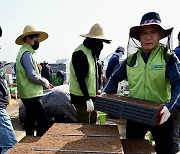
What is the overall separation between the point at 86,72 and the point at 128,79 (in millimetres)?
945

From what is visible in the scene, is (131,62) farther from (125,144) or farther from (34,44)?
(34,44)

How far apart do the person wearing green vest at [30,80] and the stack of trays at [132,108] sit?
5.70ft

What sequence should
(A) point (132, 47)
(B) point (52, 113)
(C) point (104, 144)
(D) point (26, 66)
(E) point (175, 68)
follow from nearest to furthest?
1. (C) point (104, 144)
2. (E) point (175, 68)
3. (A) point (132, 47)
4. (D) point (26, 66)
5. (B) point (52, 113)

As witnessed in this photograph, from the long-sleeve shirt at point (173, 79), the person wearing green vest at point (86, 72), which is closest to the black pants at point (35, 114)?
the person wearing green vest at point (86, 72)

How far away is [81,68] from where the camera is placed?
3684 mm

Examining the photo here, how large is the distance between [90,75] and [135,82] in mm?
1101

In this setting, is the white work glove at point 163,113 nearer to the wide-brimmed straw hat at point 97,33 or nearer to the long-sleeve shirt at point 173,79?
the long-sleeve shirt at point 173,79

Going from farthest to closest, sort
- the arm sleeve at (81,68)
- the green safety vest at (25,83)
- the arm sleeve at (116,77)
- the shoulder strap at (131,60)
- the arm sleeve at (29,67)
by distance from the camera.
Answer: the green safety vest at (25,83), the arm sleeve at (29,67), the arm sleeve at (81,68), the arm sleeve at (116,77), the shoulder strap at (131,60)

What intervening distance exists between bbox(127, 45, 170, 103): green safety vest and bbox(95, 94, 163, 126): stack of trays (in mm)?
206

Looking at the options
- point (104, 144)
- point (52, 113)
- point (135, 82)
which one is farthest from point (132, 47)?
point (52, 113)

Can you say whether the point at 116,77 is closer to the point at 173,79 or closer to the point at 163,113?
the point at 173,79

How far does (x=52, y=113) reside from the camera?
19.8 ft

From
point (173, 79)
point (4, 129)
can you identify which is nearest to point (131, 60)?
point (173, 79)

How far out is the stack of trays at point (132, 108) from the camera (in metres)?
2.22
